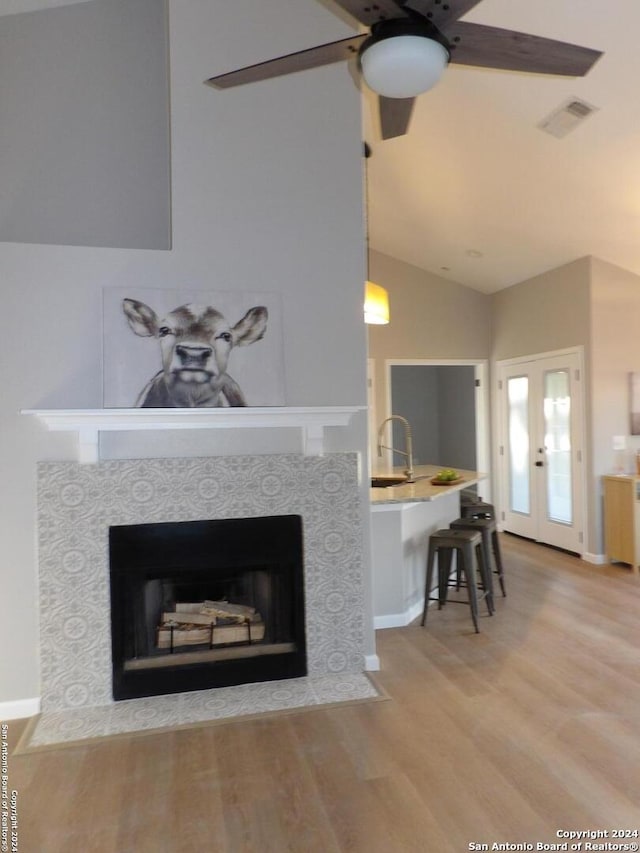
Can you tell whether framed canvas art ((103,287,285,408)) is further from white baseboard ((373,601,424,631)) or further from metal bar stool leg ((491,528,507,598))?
metal bar stool leg ((491,528,507,598))

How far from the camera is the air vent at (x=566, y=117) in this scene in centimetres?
348

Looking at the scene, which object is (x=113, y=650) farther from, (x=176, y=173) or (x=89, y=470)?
(x=176, y=173)

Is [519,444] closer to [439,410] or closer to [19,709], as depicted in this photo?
[439,410]

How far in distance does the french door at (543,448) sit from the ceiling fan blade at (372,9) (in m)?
4.45

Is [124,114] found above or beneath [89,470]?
above

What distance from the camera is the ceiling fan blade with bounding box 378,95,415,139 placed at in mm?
2061

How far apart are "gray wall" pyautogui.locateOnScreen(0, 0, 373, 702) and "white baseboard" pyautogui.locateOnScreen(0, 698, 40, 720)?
4 centimetres

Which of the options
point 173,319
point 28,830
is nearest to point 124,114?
point 173,319

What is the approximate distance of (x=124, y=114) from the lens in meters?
3.37

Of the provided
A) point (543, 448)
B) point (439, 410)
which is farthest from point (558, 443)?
point (439, 410)

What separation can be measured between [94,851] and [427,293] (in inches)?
238

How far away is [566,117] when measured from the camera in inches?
143

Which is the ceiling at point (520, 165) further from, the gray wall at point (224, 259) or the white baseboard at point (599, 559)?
the white baseboard at point (599, 559)

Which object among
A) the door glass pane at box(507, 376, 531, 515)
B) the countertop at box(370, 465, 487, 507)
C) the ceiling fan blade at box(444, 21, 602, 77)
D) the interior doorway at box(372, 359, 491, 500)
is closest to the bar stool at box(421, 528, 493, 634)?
the countertop at box(370, 465, 487, 507)
